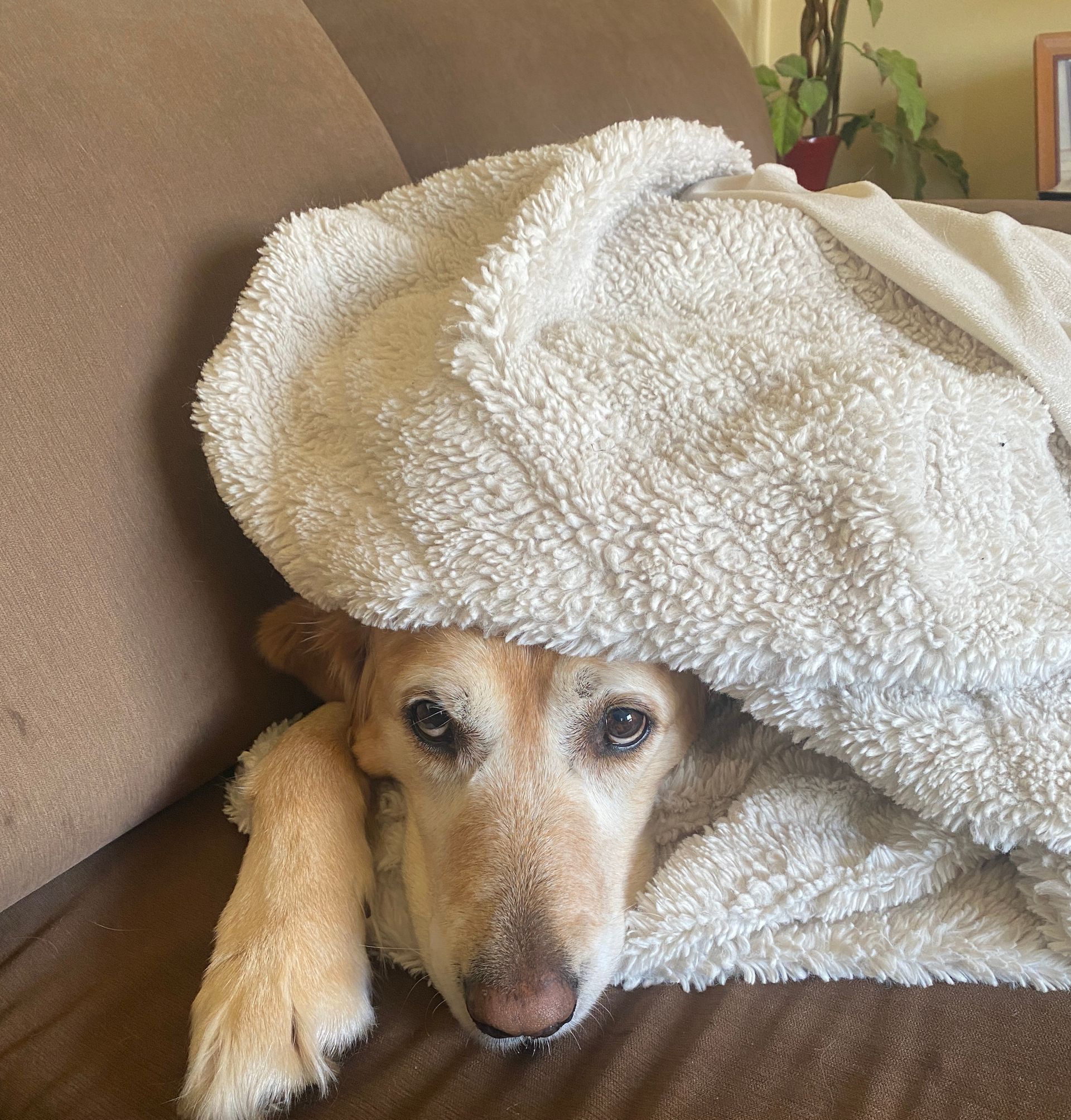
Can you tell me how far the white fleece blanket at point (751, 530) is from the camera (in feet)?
2.65

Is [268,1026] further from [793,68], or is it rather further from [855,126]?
[855,126]

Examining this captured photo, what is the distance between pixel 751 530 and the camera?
2.72 feet

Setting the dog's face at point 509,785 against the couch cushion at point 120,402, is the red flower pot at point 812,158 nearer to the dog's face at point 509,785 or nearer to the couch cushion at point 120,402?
the couch cushion at point 120,402

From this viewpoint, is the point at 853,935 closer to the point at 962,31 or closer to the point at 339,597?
the point at 339,597

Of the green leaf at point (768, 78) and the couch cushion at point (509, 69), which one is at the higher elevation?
the couch cushion at point (509, 69)

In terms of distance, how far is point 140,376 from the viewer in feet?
3.16

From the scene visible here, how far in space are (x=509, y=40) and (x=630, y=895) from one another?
157cm

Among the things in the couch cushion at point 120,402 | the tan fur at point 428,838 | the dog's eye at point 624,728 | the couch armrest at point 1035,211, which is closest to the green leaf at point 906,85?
the couch armrest at point 1035,211

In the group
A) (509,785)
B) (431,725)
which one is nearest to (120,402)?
(431,725)

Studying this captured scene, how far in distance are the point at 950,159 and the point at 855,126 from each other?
404mm

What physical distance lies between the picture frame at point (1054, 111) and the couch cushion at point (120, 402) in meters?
3.03

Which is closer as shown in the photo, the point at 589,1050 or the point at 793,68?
the point at 589,1050

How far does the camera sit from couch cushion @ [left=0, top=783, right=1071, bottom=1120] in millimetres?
714

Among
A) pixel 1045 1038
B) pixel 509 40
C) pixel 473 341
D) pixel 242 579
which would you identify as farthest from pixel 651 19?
pixel 1045 1038
